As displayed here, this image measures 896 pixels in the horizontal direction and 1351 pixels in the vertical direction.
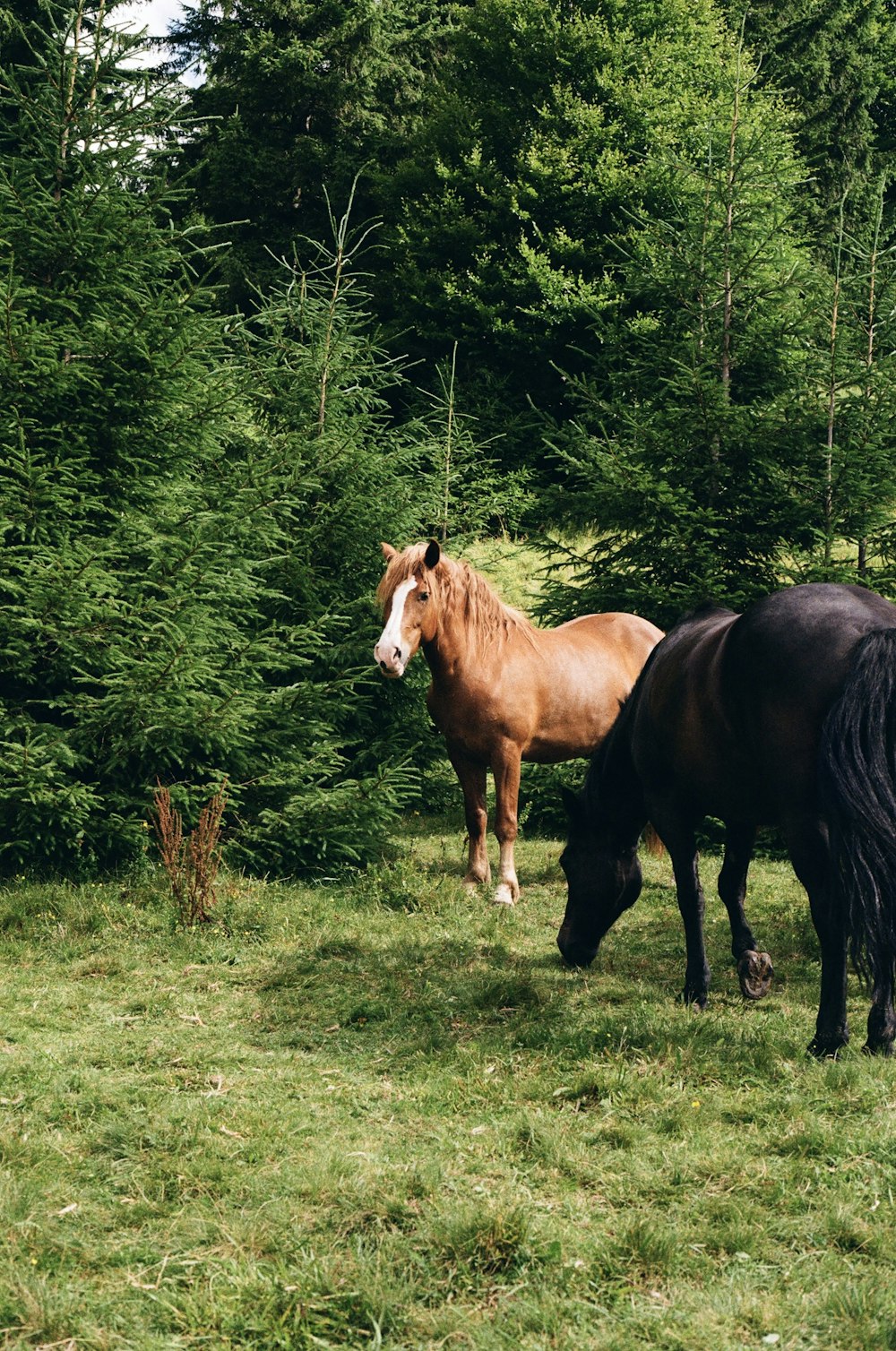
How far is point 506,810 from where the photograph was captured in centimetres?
768

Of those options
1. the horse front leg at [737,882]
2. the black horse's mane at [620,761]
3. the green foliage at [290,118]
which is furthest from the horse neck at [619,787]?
the green foliage at [290,118]

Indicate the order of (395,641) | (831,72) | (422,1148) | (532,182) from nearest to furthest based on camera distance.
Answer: (422,1148) → (395,641) → (532,182) → (831,72)

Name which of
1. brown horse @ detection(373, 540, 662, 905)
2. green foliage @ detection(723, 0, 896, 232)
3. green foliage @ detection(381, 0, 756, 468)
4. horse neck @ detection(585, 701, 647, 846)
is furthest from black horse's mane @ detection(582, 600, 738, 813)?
green foliage @ detection(723, 0, 896, 232)

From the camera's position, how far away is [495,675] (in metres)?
7.75

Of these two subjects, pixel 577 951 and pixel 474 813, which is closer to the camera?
pixel 577 951

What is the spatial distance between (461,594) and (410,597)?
53 cm

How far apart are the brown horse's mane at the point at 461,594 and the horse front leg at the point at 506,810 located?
0.80m

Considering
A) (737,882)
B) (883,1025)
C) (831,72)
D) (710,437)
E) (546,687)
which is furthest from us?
(831,72)

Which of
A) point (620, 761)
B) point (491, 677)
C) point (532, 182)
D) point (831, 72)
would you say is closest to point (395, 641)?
point (491, 677)

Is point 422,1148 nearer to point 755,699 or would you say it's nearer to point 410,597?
point 755,699

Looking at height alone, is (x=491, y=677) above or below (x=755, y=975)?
above

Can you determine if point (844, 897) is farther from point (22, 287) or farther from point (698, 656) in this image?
point (22, 287)

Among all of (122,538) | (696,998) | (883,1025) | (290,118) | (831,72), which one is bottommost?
(696,998)

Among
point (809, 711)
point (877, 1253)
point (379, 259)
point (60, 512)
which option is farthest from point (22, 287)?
point (379, 259)
